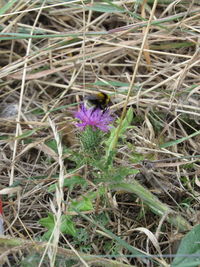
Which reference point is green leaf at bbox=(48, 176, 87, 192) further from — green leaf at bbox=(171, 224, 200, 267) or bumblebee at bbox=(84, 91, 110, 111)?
green leaf at bbox=(171, 224, 200, 267)

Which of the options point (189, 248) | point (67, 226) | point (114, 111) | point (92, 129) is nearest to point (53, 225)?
point (67, 226)

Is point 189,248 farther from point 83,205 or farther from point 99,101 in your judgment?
point 99,101

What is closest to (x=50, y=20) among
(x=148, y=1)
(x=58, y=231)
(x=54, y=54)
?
(x=54, y=54)

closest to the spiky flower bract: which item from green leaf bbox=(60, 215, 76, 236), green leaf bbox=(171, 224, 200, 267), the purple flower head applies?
the purple flower head

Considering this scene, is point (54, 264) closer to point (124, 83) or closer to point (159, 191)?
point (159, 191)

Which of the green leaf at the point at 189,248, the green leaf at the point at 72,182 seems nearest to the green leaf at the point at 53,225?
the green leaf at the point at 72,182

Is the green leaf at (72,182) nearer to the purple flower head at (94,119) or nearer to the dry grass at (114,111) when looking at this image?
the dry grass at (114,111)

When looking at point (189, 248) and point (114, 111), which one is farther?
point (114, 111)
